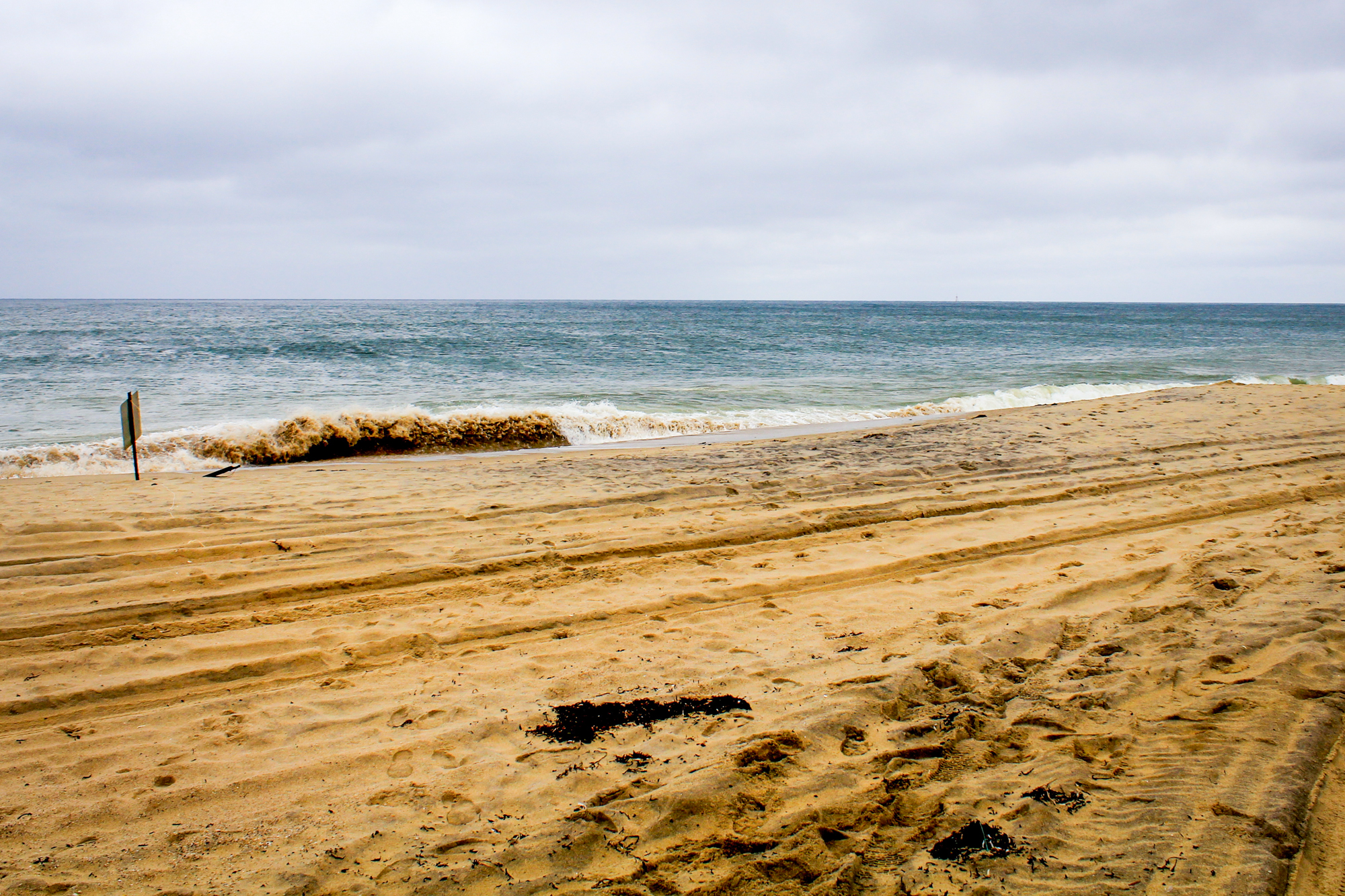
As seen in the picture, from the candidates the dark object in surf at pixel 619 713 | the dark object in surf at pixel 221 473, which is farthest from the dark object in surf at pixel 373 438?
the dark object in surf at pixel 619 713

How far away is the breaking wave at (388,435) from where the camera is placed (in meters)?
10.4

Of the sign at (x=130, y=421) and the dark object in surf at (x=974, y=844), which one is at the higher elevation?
the sign at (x=130, y=421)

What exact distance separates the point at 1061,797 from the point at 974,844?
1.65 ft

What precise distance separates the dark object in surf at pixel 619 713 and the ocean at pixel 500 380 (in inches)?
374

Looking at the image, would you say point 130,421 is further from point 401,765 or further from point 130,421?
point 401,765

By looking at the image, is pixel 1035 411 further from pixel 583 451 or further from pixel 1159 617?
pixel 1159 617

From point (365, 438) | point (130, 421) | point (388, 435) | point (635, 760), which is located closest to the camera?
point (635, 760)

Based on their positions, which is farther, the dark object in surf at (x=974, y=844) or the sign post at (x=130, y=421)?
the sign post at (x=130, y=421)

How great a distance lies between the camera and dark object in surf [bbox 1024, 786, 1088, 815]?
2691 millimetres

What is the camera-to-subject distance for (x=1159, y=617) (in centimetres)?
432

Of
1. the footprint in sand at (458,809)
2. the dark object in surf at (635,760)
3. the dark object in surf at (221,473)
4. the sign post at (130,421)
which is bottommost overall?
the footprint in sand at (458,809)

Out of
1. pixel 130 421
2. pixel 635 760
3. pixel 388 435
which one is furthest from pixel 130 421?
pixel 635 760

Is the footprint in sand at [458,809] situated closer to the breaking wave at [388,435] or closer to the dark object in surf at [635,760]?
the dark object in surf at [635,760]

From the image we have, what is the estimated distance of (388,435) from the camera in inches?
475
